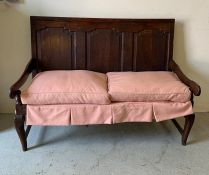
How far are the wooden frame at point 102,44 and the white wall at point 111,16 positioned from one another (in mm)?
125

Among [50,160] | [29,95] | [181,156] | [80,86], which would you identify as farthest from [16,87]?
[181,156]

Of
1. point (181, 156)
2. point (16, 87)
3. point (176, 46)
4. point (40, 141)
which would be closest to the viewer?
point (16, 87)

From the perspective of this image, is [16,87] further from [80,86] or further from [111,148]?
[111,148]

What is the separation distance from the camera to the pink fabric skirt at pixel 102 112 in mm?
1850

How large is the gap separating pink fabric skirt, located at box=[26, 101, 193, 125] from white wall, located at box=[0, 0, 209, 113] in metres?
0.78

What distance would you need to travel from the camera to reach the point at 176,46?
2.51m

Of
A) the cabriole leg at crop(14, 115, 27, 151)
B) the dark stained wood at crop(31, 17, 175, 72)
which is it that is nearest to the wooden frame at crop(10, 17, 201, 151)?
the dark stained wood at crop(31, 17, 175, 72)

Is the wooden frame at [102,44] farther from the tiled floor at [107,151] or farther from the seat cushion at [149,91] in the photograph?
the seat cushion at [149,91]

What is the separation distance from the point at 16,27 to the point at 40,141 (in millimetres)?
992

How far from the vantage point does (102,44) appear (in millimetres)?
2340

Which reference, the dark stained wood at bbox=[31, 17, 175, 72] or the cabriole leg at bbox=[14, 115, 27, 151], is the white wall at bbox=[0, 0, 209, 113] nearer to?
the dark stained wood at bbox=[31, 17, 175, 72]

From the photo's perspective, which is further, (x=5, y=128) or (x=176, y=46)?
(x=176, y=46)

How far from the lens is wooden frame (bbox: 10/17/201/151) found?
229 centimetres

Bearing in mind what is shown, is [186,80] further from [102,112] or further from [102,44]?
[102,44]
